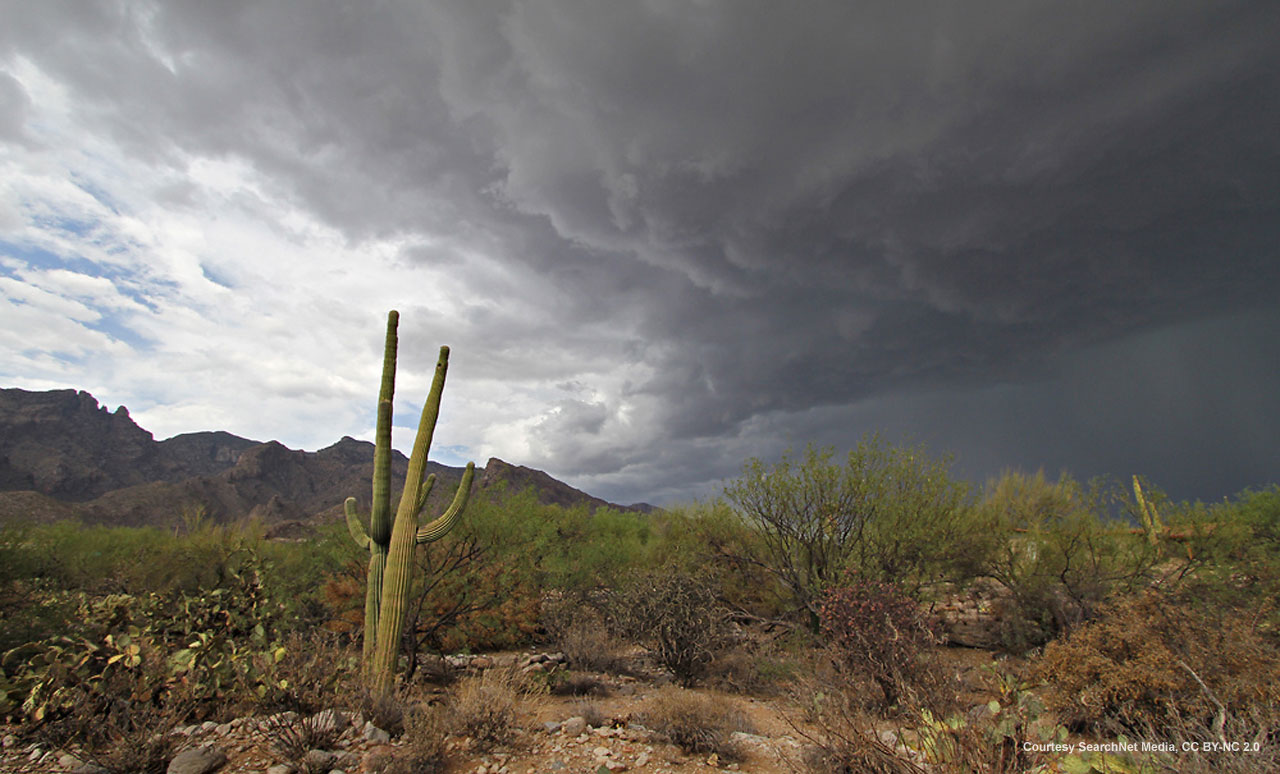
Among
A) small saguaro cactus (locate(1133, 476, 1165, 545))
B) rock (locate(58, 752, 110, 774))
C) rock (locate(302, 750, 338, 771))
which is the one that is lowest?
rock (locate(302, 750, 338, 771))

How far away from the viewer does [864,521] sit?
14234 mm

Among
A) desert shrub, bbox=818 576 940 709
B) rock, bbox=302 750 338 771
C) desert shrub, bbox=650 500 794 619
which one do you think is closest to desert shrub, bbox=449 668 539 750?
rock, bbox=302 750 338 771

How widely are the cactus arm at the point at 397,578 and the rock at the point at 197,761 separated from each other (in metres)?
1.72

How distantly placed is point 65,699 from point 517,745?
180 inches

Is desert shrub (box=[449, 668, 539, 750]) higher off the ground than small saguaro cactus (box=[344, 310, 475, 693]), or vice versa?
small saguaro cactus (box=[344, 310, 475, 693])

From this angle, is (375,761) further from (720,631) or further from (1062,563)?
(1062,563)

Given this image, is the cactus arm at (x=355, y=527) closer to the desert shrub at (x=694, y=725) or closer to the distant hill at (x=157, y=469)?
the desert shrub at (x=694, y=725)

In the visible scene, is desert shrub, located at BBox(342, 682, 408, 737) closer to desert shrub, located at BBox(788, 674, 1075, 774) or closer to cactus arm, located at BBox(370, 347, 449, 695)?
cactus arm, located at BBox(370, 347, 449, 695)

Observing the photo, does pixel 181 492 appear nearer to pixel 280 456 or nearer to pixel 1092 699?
pixel 280 456

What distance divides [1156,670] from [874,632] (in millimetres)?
Answer: 3468

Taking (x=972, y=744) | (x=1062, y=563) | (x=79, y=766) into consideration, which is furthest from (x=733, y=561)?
(x=79, y=766)

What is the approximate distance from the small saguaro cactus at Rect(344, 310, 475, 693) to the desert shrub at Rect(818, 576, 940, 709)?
6.87 metres

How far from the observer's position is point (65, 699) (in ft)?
17.4

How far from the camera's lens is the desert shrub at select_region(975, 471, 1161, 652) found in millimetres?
14234
